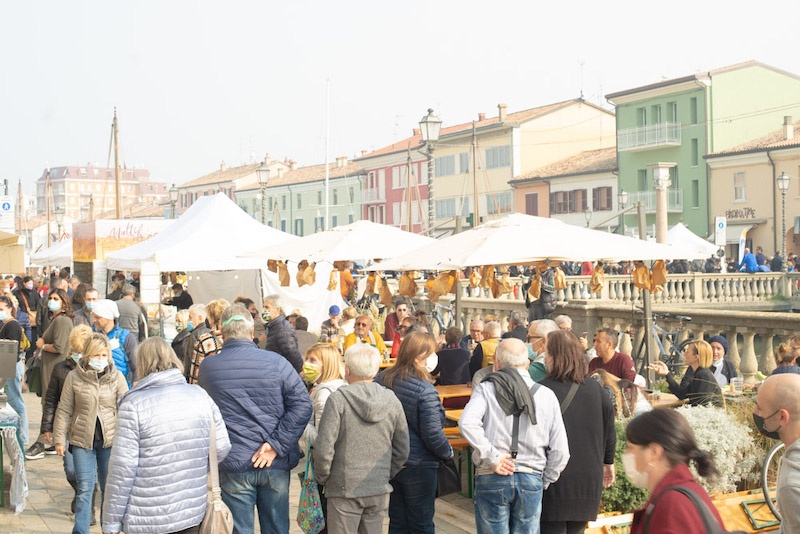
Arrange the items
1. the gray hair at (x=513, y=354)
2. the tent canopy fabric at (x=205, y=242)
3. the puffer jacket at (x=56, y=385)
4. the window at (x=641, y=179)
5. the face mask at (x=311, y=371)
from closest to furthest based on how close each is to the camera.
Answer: the gray hair at (x=513, y=354), the face mask at (x=311, y=371), the puffer jacket at (x=56, y=385), the tent canopy fabric at (x=205, y=242), the window at (x=641, y=179)

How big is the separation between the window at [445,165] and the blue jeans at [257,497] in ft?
213

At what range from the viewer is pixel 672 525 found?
10.7ft

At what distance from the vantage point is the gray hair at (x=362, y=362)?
6031mm

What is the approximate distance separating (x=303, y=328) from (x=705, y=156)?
140 ft

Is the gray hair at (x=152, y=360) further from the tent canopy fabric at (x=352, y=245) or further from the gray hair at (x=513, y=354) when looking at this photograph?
the tent canopy fabric at (x=352, y=245)

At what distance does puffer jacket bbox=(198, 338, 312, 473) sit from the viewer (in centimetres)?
620

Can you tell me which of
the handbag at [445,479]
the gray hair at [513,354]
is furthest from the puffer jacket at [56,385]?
the gray hair at [513,354]

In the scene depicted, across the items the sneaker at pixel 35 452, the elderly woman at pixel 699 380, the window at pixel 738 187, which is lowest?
the sneaker at pixel 35 452

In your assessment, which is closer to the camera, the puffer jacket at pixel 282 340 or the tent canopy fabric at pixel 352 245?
the puffer jacket at pixel 282 340

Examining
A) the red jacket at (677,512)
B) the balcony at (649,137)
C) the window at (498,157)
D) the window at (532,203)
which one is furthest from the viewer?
the window at (498,157)

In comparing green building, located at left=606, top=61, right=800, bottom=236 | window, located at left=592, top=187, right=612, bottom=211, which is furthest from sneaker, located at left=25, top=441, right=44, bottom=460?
window, located at left=592, top=187, right=612, bottom=211

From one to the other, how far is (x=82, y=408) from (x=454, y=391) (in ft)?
13.0

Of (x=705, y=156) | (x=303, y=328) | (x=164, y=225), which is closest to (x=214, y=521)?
(x=303, y=328)

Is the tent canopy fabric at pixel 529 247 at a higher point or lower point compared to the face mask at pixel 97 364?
higher
